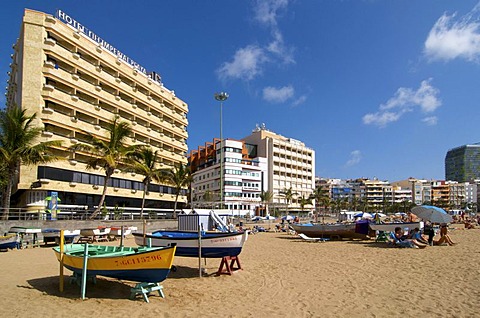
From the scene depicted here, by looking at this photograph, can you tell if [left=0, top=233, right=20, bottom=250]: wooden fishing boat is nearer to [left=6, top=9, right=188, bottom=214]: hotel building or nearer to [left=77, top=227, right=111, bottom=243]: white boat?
[left=77, top=227, right=111, bottom=243]: white boat

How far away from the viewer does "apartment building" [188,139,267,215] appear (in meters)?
82.2

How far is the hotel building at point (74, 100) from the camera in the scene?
3453 centimetres

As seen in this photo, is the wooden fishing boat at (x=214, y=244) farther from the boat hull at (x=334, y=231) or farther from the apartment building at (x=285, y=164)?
the apartment building at (x=285, y=164)

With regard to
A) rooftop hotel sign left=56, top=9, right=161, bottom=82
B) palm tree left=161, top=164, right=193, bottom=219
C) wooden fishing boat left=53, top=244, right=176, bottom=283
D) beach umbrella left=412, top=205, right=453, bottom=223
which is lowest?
wooden fishing boat left=53, top=244, right=176, bottom=283

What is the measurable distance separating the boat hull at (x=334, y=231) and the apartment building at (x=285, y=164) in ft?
197

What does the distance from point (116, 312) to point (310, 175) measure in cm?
9855

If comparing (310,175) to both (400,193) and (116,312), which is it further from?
(116,312)

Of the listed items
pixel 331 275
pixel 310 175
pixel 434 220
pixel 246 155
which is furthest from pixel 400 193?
pixel 331 275

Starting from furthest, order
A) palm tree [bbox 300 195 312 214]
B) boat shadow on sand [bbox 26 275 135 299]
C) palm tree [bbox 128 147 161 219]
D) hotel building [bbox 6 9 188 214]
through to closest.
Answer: palm tree [bbox 300 195 312 214], palm tree [bbox 128 147 161 219], hotel building [bbox 6 9 188 214], boat shadow on sand [bbox 26 275 135 299]

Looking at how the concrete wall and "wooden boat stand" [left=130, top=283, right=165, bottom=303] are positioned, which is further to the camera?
the concrete wall

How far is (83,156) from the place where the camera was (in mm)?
39812

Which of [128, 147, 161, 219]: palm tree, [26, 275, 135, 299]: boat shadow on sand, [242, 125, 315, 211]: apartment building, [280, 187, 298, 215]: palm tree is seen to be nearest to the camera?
[26, 275, 135, 299]: boat shadow on sand

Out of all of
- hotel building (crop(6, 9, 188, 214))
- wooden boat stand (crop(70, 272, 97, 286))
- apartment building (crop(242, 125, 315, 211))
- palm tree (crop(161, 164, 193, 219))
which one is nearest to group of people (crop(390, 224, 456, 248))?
wooden boat stand (crop(70, 272, 97, 286))

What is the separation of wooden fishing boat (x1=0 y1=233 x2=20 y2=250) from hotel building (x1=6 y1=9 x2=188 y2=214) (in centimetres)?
1054
